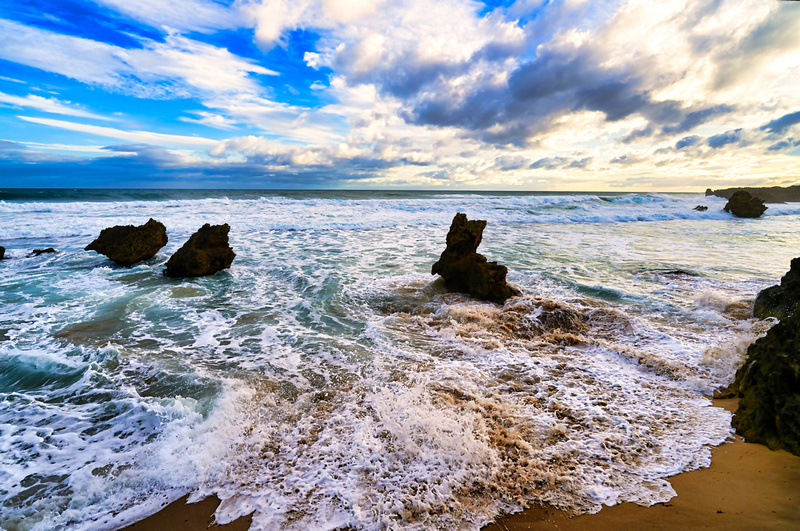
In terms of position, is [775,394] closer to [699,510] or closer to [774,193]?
[699,510]

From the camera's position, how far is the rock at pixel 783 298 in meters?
5.04

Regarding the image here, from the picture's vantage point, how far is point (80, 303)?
6.61 meters

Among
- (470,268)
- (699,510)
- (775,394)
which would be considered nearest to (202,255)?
(470,268)

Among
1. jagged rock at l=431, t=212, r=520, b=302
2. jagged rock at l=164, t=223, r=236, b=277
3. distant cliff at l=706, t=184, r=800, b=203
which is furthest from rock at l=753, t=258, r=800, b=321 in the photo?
distant cliff at l=706, t=184, r=800, b=203

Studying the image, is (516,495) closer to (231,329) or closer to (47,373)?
(231,329)

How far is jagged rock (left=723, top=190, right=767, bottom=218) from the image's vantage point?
94.5 feet

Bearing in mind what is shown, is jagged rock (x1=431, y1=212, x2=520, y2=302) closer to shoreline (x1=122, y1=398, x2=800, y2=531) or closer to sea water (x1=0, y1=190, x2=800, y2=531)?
sea water (x1=0, y1=190, x2=800, y2=531)

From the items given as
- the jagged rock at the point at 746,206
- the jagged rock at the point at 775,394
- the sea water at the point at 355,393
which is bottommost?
the sea water at the point at 355,393

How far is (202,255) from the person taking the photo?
8.67 metres

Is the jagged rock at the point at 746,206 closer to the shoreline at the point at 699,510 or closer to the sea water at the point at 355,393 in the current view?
the sea water at the point at 355,393

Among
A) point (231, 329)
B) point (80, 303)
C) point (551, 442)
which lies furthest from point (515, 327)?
point (80, 303)

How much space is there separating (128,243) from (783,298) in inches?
539

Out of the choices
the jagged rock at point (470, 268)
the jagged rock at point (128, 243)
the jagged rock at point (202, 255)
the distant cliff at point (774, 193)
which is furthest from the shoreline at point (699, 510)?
the distant cliff at point (774, 193)

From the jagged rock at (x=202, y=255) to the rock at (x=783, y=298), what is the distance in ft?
35.1
